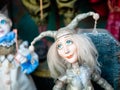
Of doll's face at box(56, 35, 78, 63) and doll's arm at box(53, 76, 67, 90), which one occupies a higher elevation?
doll's face at box(56, 35, 78, 63)

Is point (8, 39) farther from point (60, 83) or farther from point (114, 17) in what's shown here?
point (114, 17)

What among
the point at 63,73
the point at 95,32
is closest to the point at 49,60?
the point at 63,73

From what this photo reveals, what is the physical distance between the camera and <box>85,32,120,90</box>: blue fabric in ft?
3.39

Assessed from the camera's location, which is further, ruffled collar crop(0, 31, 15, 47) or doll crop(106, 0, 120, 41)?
doll crop(106, 0, 120, 41)

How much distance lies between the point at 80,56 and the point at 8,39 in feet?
0.75

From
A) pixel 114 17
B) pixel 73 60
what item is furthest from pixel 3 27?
pixel 114 17

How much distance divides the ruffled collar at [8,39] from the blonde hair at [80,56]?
0.14 metres

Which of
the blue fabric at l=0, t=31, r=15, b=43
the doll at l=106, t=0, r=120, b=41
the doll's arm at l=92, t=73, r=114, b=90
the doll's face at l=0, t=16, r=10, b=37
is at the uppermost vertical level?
the doll's face at l=0, t=16, r=10, b=37

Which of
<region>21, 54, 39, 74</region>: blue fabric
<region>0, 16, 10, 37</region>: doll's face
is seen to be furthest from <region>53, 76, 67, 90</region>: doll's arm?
<region>0, 16, 10, 37</region>: doll's face

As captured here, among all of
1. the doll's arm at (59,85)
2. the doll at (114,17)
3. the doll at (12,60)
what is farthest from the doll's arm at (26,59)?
the doll at (114,17)

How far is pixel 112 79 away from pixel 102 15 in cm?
28

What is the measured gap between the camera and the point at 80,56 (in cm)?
98

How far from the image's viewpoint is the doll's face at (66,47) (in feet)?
3.16

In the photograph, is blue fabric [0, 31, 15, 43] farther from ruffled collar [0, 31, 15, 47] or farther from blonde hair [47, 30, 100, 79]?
blonde hair [47, 30, 100, 79]
